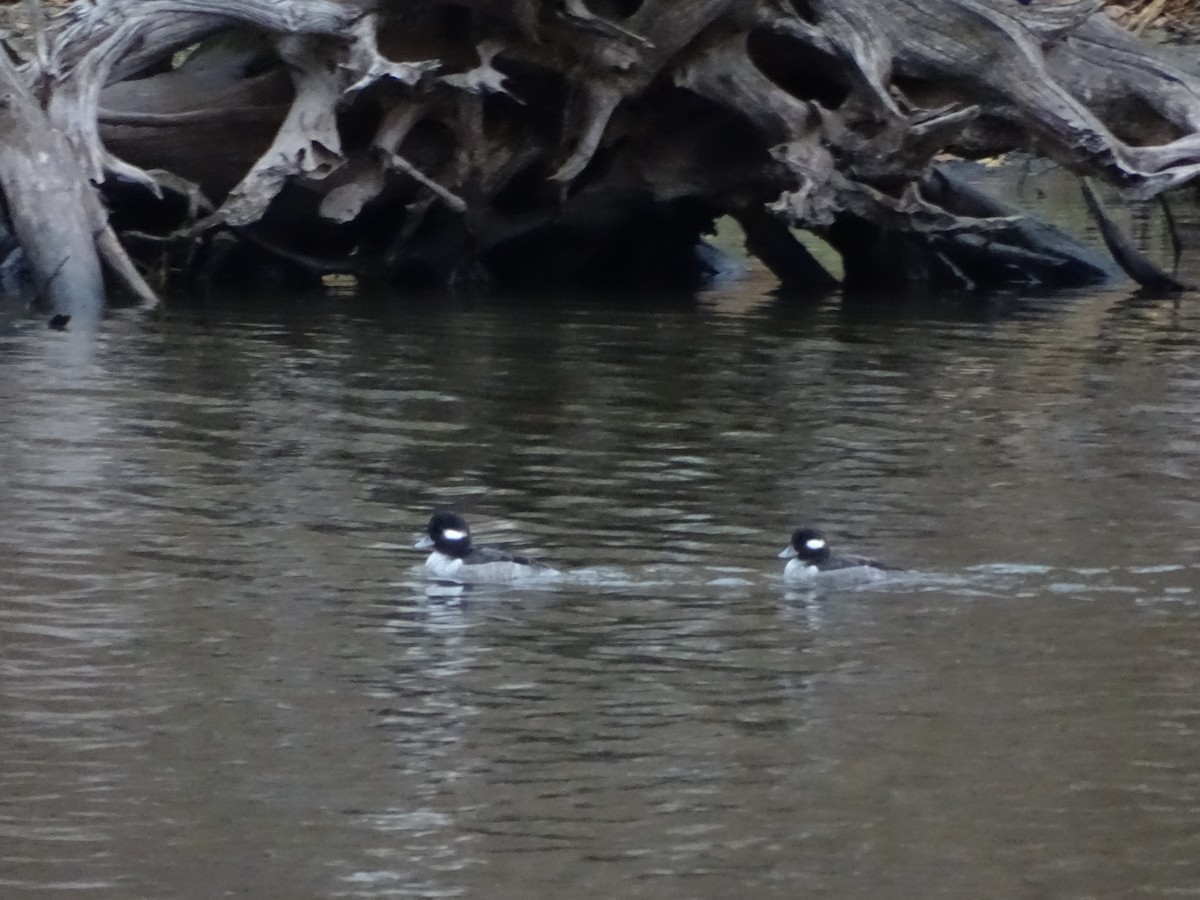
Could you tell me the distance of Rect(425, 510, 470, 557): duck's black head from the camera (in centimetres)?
1000

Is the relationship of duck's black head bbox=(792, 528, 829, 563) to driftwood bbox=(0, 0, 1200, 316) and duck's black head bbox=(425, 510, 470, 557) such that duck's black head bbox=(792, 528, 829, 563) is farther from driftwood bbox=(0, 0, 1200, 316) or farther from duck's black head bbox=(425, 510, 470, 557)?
driftwood bbox=(0, 0, 1200, 316)

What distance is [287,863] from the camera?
21.1 ft

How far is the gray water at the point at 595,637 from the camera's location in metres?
6.61

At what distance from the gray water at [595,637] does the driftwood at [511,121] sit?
3.13 meters

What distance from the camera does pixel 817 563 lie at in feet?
32.2

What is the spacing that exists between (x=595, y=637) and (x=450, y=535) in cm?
120

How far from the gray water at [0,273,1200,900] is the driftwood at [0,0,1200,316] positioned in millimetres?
3134

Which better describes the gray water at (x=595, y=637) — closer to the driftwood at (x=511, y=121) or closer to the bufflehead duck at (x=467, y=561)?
the bufflehead duck at (x=467, y=561)

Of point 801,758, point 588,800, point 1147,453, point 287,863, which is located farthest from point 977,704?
point 1147,453

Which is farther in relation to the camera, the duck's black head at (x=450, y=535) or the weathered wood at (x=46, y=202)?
the weathered wood at (x=46, y=202)

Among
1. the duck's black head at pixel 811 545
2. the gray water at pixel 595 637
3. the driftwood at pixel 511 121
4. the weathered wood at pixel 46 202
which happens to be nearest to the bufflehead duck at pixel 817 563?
the duck's black head at pixel 811 545

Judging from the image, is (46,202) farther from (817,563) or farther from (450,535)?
(817,563)

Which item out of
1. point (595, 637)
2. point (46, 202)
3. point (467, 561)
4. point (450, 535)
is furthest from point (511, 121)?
point (595, 637)

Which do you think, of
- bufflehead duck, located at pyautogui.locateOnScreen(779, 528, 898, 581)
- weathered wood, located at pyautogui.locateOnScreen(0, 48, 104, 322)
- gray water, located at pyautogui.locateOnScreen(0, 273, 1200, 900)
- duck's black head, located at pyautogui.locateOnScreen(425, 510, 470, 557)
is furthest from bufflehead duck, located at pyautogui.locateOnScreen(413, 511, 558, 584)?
weathered wood, located at pyautogui.locateOnScreen(0, 48, 104, 322)
